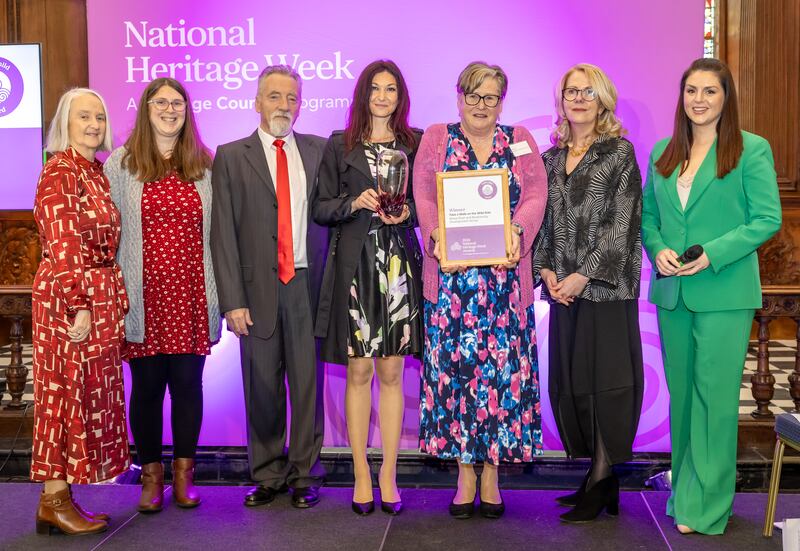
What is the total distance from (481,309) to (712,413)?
95 cm

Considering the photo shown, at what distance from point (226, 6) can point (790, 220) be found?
6.23 meters

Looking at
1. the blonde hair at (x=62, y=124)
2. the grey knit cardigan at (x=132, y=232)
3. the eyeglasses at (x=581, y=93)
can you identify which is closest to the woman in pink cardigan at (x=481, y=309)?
the eyeglasses at (x=581, y=93)

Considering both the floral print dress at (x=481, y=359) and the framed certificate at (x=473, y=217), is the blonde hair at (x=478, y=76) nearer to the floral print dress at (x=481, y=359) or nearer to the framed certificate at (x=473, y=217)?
the floral print dress at (x=481, y=359)

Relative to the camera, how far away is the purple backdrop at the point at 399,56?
3.94 metres

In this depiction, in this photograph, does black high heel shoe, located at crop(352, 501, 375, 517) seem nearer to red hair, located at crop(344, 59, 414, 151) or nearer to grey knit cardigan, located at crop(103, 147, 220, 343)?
grey knit cardigan, located at crop(103, 147, 220, 343)

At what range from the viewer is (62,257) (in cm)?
302

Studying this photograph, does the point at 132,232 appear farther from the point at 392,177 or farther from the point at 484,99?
the point at 484,99

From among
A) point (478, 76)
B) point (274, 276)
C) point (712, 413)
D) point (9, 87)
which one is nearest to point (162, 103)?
point (274, 276)

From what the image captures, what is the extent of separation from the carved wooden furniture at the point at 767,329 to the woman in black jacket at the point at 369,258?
188cm

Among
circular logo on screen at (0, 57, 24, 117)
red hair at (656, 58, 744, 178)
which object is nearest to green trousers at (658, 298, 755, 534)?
red hair at (656, 58, 744, 178)

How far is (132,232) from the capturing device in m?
3.27

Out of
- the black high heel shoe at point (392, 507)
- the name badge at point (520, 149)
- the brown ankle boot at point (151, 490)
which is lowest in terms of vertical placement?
the black high heel shoe at point (392, 507)

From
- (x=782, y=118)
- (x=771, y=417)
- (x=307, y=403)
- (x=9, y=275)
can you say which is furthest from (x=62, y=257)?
(x=782, y=118)

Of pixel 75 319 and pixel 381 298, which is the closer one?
pixel 75 319
